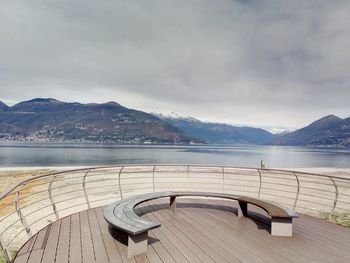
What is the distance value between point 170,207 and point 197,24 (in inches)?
349

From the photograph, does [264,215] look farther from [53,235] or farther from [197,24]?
[197,24]

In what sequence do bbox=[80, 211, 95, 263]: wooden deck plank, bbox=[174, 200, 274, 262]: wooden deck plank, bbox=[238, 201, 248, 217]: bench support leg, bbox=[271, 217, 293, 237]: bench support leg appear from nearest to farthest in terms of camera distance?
1. bbox=[80, 211, 95, 263]: wooden deck plank
2. bbox=[174, 200, 274, 262]: wooden deck plank
3. bbox=[271, 217, 293, 237]: bench support leg
4. bbox=[238, 201, 248, 217]: bench support leg

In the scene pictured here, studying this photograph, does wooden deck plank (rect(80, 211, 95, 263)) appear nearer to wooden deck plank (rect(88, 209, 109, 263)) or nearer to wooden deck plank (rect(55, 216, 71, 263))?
wooden deck plank (rect(88, 209, 109, 263))

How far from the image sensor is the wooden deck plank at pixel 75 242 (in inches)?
111

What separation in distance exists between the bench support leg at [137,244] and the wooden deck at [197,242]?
8 centimetres

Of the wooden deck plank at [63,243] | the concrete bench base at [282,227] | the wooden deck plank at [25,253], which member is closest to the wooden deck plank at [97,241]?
the wooden deck plank at [63,243]

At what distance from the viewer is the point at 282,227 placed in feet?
12.1

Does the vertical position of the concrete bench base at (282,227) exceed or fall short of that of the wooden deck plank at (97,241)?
it exceeds it

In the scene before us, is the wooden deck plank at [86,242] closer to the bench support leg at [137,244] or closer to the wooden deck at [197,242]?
the wooden deck at [197,242]

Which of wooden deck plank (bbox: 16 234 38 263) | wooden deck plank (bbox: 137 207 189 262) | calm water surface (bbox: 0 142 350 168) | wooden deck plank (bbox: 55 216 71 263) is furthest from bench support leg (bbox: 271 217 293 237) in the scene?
calm water surface (bbox: 0 142 350 168)

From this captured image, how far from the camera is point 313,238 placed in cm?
364

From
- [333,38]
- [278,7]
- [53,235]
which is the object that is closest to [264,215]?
[53,235]

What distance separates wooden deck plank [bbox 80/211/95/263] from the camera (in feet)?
9.22

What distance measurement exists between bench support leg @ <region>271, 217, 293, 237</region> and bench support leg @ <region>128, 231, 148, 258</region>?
2.10m
